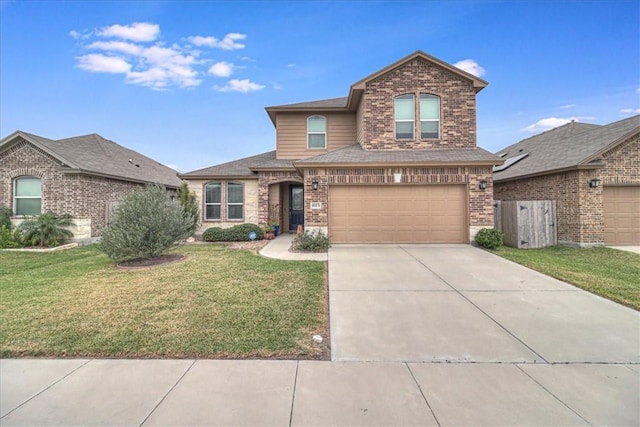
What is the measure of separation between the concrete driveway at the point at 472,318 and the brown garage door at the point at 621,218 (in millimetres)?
6681

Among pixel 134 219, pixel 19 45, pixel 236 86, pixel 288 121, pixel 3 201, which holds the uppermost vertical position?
pixel 236 86

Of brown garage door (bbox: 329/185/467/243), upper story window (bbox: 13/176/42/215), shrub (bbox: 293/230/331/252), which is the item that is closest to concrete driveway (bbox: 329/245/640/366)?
shrub (bbox: 293/230/331/252)

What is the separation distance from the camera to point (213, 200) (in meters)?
14.0

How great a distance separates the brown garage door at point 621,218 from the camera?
34.7 feet

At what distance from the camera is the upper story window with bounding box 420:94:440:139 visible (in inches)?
462

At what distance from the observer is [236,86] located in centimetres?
1964

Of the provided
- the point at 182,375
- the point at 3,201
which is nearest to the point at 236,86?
the point at 3,201

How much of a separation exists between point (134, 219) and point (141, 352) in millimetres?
5714

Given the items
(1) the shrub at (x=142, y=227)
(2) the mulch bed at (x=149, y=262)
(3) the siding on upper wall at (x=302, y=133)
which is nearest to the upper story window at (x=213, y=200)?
(3) the siding on upper wall at (x=302, y=133)

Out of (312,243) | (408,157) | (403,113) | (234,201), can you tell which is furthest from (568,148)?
(234,201)

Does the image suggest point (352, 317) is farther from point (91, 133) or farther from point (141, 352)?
point (91, 133)

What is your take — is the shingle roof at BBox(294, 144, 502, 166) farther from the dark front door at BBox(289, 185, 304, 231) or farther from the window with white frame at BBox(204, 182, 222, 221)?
the window with white frame at BBox(204, 182, 222, 221)

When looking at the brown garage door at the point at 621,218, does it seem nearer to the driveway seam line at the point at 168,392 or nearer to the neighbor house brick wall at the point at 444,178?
the neighbor house brick wall at the point at 444,178

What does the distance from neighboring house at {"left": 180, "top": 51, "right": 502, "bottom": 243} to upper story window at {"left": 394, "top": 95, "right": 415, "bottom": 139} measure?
0.13 feet
